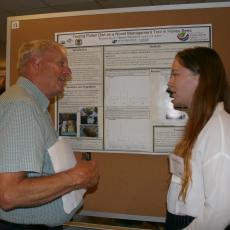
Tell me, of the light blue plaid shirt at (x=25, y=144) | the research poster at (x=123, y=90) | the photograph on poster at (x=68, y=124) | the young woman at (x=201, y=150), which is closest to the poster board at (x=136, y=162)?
the research poster at (x=123, y=90)

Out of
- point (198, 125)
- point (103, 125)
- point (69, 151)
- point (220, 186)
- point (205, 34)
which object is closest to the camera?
point (220, 186)

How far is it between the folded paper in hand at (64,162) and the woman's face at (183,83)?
21.1 inches

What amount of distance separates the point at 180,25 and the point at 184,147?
766mm

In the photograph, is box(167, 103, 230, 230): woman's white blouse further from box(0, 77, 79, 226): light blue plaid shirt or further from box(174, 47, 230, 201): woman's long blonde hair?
box(0, 77, 79, 226): light blue plaid shirt

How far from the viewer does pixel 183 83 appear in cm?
134

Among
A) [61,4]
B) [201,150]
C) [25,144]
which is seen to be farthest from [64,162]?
[61,4]

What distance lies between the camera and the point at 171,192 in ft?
4.39

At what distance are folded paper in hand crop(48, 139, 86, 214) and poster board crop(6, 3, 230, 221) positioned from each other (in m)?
0.40

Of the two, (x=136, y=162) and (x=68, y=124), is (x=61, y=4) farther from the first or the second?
(x=136, y=162)

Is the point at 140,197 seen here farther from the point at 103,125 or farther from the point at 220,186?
the point at 220,186

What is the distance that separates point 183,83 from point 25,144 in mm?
686

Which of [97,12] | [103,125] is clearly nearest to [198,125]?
[103,125]

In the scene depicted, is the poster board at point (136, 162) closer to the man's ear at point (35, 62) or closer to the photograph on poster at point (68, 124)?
the photograph on poster at point (68, 124)

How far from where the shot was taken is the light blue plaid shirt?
3.67 feet
